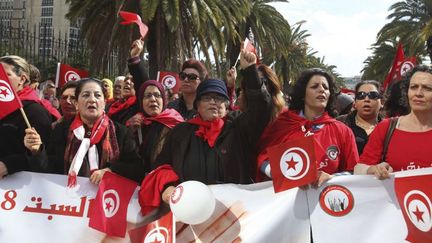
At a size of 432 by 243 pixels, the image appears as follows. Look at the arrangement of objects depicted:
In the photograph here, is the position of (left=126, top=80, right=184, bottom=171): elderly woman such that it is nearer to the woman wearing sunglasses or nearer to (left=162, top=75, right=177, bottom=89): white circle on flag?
the woman wearing sunglasses

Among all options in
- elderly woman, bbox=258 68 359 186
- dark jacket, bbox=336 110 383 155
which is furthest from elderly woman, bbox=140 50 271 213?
dark jacket, bbox=336 110 383 155

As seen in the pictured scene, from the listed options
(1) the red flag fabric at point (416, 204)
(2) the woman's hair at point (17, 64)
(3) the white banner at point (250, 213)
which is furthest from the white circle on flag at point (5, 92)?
(1) the red flag fabric at point (416, 204)

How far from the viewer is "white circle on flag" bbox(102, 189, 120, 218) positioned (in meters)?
3.87

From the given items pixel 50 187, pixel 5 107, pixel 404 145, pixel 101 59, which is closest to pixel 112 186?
pixel 50 187

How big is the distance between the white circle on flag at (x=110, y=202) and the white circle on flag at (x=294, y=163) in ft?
4.15

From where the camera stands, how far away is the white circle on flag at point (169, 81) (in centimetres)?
926

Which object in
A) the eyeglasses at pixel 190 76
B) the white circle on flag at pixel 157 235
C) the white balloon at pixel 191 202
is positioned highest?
the eyeglasses at pixel 190 76

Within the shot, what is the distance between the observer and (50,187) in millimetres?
3984

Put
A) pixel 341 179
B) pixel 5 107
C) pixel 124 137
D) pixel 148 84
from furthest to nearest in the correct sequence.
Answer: pixel 148 84, pixel 124 137, pixel 5 107, pixel 341 179

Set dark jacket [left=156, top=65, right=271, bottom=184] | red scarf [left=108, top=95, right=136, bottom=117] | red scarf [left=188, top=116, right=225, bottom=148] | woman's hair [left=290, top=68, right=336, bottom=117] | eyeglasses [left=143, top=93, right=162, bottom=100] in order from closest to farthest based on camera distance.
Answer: dark jacket [left=156, top=65, right=271, bottom=184], red scarf [left=188, top=116, right=225, bottom=148], woman's hair [left=290, top=68, right=336, bottom=117], eyeglasses [left=143, top=93, right=162, bottom=100], red scarf [left=108, top=95, right=136, bottom=117]

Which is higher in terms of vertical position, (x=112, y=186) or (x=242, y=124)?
(x=242, y=124)

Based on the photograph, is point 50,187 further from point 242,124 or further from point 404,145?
point 404,145

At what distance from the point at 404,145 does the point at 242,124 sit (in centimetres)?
107

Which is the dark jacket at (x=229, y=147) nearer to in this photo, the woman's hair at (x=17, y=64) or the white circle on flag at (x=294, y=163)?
the white circle on flag at (x=294, y=163)
